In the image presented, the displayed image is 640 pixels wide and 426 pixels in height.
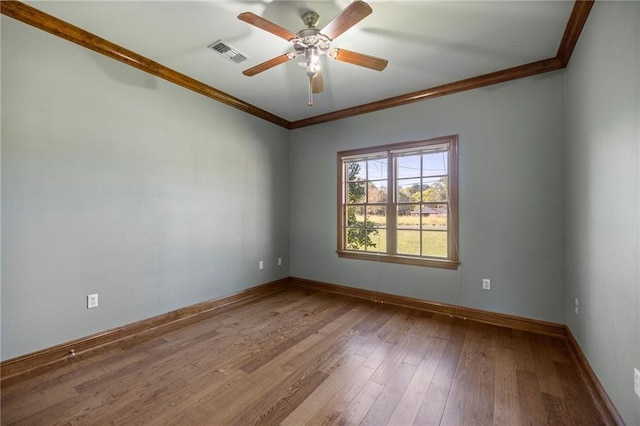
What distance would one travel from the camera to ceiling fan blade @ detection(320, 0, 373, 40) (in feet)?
5.35

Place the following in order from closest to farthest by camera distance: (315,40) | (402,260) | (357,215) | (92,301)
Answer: (315,40)
(92,301)
(402,260)
(357,215)

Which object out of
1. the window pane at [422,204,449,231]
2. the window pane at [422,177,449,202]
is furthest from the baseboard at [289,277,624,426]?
the window pane at [422,177,449,202]

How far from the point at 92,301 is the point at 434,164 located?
3917mm

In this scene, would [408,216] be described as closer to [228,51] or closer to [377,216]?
[377,216]

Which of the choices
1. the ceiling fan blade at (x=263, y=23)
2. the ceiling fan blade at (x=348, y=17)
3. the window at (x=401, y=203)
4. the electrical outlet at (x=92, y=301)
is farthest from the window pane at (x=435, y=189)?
the electrical outlet at (x=92, y=301)

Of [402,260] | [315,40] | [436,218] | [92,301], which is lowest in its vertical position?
[92,301]

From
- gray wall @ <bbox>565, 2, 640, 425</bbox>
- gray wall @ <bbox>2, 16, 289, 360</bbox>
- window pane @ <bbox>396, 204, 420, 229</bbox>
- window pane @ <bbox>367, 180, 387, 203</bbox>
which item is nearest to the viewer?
gray wall @ <bbox>565, 2, 640, 425</bbox>

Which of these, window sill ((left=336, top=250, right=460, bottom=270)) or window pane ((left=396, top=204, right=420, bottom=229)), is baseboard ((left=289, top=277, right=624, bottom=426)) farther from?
window pane ((left=396, top=204, right=420, bottom=229))

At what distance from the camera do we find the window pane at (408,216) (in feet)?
11.9

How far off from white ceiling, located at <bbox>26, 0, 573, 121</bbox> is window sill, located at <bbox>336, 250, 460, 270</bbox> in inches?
84.9

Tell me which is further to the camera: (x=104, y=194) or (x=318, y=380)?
(x=104, y=194)

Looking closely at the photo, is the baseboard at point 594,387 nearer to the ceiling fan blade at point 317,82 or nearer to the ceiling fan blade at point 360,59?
the ceiling fan blade at point 360,59

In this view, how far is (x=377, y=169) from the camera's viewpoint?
13.1 ft

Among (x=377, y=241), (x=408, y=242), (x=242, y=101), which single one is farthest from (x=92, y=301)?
(x=408, y=242)
